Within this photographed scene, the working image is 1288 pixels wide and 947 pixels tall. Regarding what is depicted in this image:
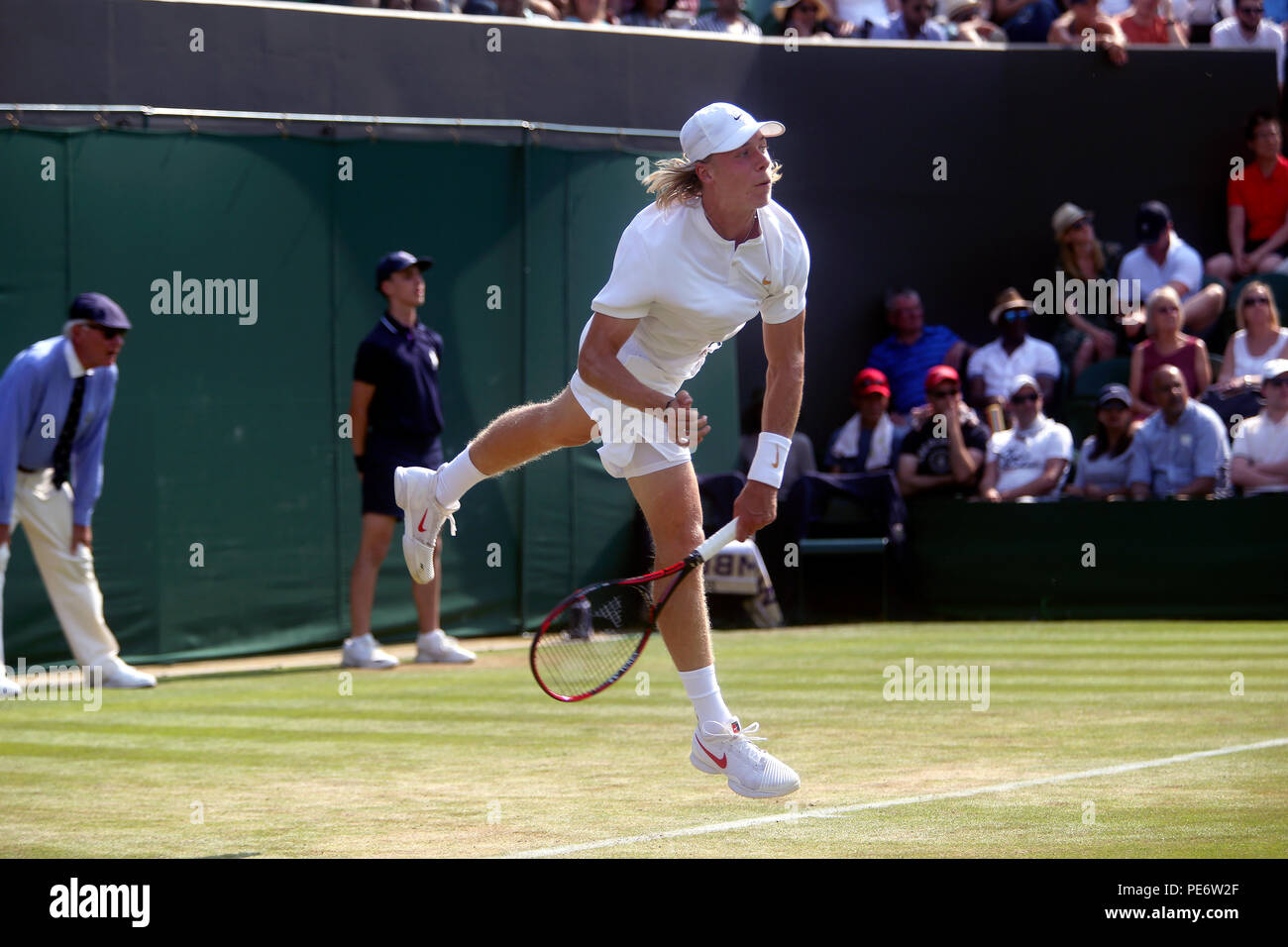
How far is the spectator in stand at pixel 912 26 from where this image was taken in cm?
1764

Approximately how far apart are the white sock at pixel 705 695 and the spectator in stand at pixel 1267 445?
851 centimetres

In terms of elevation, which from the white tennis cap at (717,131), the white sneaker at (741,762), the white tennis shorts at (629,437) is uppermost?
the white tennis cap at (717,131)

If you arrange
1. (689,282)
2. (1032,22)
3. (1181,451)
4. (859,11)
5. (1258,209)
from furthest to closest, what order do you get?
(859,11) < (1032,22) < (1258,209) < (1181,451) < (689,282)

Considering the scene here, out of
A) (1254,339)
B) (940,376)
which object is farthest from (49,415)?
(1254,339)

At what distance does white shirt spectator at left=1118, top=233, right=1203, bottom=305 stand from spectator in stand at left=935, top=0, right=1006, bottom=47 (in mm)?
2807

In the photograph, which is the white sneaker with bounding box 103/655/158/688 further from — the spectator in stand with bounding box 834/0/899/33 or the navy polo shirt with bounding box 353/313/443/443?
the spectator in stand with bounding box 834/0/899/33

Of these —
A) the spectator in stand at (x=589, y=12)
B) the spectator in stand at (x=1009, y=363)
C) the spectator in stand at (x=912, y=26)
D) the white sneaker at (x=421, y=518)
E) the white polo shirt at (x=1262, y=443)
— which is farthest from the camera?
the spectator in stand at (x=912, y=26)

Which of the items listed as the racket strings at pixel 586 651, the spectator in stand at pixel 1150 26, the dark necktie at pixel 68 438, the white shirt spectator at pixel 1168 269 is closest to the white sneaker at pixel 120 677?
the dark necktie at pixel 68 438

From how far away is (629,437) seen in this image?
6.48 meters

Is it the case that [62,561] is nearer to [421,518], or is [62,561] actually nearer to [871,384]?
[421,518]

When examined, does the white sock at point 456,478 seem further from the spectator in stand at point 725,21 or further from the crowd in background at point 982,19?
the spectator in stand at point 725,21

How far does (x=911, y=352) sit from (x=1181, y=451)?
9.86 feet
